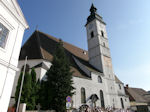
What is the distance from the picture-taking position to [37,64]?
51.1 ft

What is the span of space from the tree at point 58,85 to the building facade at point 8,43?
16.2ft

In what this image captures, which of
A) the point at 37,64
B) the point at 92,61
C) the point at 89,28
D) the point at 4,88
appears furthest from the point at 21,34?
the point at 89,28

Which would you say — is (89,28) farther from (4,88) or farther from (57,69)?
(4,88)

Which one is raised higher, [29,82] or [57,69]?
[57,69]

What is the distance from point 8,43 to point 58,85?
6.53 meters

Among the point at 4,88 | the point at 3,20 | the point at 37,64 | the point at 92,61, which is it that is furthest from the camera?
the point at 92,61

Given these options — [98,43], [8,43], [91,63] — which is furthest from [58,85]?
[98,43]

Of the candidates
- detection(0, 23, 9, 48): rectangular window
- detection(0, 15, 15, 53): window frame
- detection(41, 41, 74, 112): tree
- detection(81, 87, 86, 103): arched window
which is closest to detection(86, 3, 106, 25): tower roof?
detection(41, 41, 74, 112): tree

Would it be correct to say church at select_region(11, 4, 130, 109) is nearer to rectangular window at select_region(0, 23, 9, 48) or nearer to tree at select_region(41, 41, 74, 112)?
tree at select_region(41, 41, 74, 112)

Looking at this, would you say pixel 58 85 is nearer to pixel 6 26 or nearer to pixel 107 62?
pixel 6 26

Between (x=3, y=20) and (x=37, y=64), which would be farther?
(x=37, y=64)

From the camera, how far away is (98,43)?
25750 millimetres

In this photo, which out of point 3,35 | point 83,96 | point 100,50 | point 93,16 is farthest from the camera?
point 93,16

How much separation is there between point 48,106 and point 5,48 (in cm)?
705
